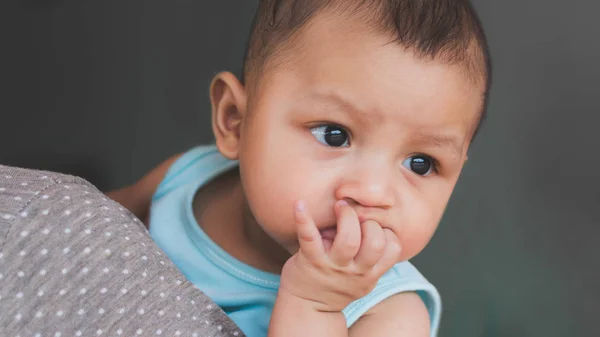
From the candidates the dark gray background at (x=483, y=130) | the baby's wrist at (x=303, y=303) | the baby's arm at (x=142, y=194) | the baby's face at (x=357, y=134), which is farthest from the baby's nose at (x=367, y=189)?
the dark gray background at (x=483, y=130)

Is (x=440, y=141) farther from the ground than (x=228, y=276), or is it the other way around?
(x=440, y=141)

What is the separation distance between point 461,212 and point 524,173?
13 cm

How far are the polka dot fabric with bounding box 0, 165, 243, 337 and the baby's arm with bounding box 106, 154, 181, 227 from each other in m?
0.46

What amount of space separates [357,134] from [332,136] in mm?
29

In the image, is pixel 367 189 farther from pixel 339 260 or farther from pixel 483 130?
pixel 483 130

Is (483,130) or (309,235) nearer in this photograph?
(309,235)

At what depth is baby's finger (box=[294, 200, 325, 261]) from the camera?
2.27 feet

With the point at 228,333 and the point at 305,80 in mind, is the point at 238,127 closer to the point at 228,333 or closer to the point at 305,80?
the point at 305,80

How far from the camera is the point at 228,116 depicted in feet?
2.99

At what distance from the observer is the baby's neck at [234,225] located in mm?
924

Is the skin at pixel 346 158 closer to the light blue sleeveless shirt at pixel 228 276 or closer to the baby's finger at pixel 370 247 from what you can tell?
the baby's finger at pixel 370 247

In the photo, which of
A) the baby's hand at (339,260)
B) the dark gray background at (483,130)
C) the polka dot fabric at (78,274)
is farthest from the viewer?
the dark gray background at (483,130)

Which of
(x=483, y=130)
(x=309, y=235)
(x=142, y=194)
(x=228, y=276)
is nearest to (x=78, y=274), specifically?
(x=309, y=235)

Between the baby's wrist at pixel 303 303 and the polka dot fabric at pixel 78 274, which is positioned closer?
the polka dot fabric at pixel 78 274
